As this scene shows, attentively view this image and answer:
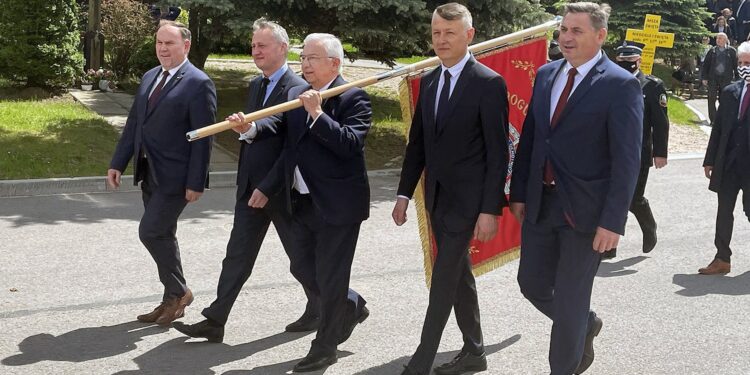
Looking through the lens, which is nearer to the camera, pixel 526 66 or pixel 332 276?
pixel 332 276

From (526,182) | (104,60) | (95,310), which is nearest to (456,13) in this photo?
(526,182)

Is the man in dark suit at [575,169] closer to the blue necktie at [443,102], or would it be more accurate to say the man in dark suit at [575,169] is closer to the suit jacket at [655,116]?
the blue necktie at [443,102]

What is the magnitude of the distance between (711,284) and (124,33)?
12.9 metres

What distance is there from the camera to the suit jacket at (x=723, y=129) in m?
8.17

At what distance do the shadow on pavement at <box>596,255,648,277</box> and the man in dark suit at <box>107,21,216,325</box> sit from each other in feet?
11.1

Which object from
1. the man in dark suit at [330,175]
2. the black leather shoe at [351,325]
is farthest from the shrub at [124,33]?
the man in dark suit at [330,175]

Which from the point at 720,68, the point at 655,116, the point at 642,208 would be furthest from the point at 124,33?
the point at 655,116

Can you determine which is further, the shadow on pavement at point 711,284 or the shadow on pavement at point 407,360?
the shadow on pavement at point 711,284

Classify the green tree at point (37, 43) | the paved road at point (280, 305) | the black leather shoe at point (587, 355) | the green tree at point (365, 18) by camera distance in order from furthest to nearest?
the green tree at point (37, 43) → the green tree at point (365, 18) → the paved road at point (280, 305) → the black leather shoe at point (587, 355)

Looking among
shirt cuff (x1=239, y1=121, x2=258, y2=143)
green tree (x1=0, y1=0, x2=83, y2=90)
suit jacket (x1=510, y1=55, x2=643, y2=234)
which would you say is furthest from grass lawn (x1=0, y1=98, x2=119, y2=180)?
suit jacket (x1=510, y1=55, x2=643, y2=234)

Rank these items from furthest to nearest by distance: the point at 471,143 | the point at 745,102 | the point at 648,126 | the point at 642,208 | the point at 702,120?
1. the point at 702,120
2. the point at 642,208
3. the point at 648,126
4. the point at 745,102
5. the point at 471,143

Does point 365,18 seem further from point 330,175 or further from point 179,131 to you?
point 330,175

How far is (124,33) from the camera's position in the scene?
18.2 m

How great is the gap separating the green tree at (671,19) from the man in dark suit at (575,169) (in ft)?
66.6
